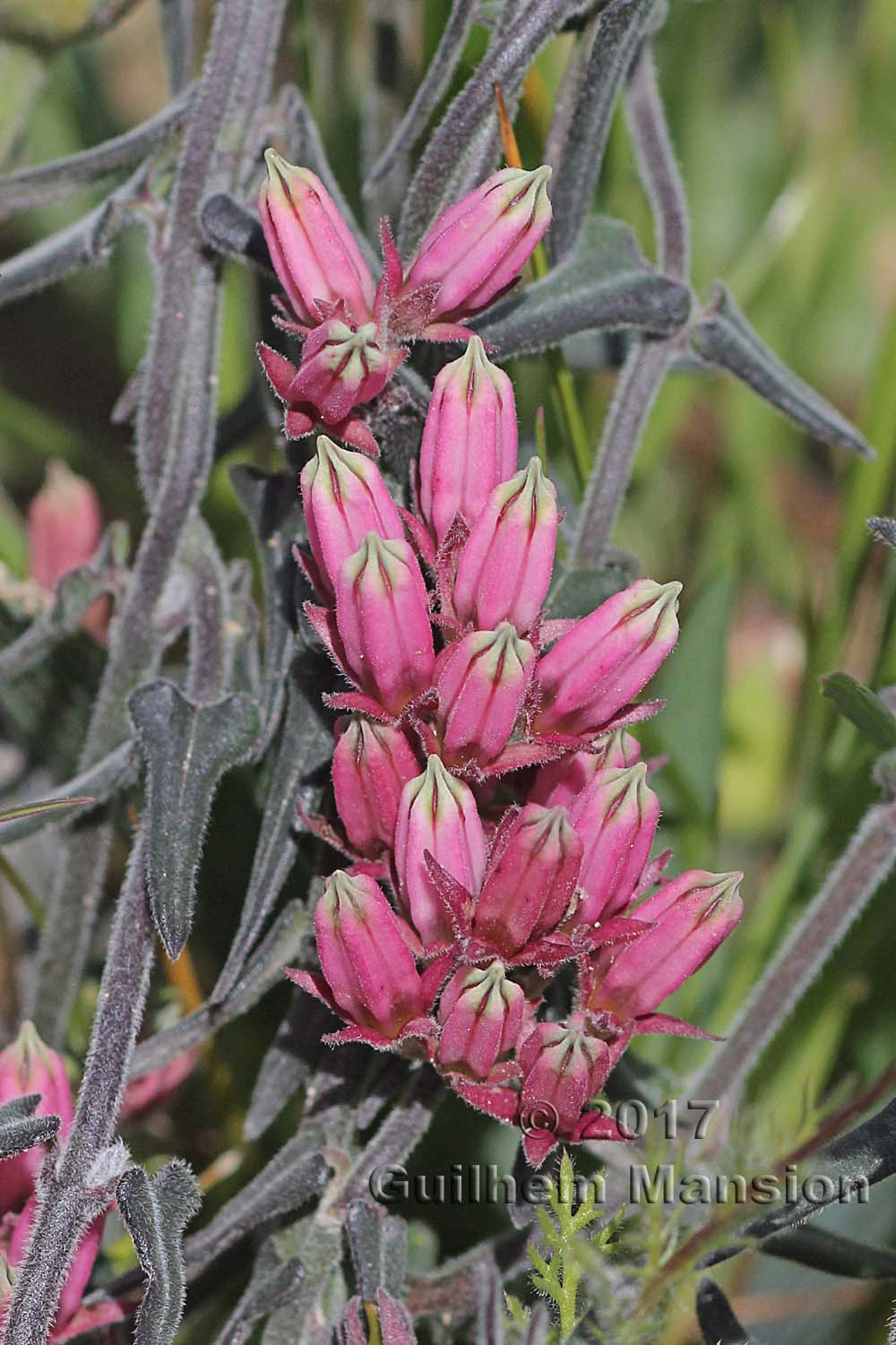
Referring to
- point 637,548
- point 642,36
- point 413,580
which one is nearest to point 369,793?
point 413,580

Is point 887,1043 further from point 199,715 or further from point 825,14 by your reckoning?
point 825,14

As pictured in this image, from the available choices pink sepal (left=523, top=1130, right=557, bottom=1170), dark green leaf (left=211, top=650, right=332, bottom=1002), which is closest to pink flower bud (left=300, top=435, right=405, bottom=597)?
dark green leaf (left=211, top=650, right=332, bottom=1002)

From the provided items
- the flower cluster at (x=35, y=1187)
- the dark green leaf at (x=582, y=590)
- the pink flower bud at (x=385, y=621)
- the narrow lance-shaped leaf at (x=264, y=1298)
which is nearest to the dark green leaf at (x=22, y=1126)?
the flower cluster at (x=35, y=1187)

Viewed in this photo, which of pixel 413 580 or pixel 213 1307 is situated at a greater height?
pixel 413 580

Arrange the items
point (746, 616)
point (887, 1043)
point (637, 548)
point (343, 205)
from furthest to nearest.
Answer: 1. point (746, 616)
2. point (637, 548)
3. point (887, 1043)
4. point (343, 205)

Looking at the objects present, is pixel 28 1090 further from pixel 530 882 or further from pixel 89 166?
pixel 89 166

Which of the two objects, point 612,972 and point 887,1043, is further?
point 887,1043

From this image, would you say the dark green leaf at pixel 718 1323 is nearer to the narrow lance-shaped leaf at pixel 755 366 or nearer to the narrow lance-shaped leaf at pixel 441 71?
the narrow lance-shaped leaf at pixel 755 366
